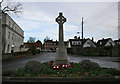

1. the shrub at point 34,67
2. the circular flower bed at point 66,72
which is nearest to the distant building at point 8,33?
the shrub at point 34,67

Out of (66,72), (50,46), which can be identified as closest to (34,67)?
(66,72)

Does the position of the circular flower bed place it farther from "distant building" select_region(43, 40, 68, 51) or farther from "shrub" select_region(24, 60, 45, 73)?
"distant building" select_region(43, 40, 68, 51)

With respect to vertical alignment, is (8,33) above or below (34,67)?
above

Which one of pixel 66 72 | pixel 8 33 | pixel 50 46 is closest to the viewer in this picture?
pixel 66 72

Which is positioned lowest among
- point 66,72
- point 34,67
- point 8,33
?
point 66,72

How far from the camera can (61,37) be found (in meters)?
9.44

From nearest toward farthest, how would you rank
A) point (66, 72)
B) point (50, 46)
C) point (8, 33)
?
point (66, 72)
point (8, 33)
point (50, 46)

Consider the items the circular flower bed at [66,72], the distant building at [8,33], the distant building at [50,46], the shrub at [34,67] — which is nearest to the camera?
the circular flower bed at [66,72]

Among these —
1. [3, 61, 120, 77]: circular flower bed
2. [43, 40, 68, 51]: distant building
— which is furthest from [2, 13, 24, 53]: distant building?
[43, 40, 68, 51]: distant building

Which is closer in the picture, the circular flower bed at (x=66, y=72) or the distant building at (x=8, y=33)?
the circular flower bed at (x=66, y=72)

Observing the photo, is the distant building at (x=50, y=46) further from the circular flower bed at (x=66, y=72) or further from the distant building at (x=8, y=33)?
the circular flower bed at (x=66, y=72)

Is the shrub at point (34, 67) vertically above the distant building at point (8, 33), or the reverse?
the distant building at point (8, 33)

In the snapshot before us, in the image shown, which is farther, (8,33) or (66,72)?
→ (8,33)

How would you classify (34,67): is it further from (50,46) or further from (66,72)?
(50,46)
